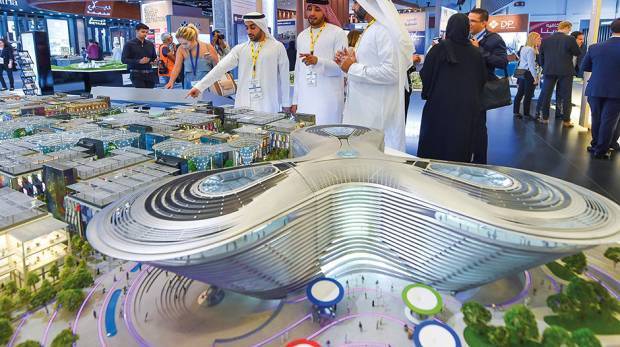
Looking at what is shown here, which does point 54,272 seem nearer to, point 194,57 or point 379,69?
point 379,69

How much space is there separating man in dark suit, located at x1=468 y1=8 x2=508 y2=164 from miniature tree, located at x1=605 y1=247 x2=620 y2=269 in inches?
78.7

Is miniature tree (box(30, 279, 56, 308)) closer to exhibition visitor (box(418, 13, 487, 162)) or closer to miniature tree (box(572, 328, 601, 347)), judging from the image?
miniature tree (box(572, 328, 601, 347))

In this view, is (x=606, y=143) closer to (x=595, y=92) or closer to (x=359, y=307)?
(x=595, y=92)

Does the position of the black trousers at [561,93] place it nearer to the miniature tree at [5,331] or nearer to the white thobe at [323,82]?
the white thobe at [323,82]

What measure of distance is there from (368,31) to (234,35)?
3832 millimetres

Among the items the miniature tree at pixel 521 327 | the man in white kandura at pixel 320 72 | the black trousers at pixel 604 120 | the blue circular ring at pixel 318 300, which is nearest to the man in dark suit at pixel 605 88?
the black trousers at pixel 604 120

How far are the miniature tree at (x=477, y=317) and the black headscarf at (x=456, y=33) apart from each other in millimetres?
2030

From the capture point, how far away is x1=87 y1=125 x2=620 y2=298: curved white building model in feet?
3.80

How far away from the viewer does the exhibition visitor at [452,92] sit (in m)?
2.96

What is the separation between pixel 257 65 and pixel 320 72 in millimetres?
533

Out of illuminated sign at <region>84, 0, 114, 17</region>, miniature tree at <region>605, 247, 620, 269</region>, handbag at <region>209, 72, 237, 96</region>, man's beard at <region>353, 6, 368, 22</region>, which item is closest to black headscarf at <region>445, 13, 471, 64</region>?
man's beard at <region>353, 6, 368, 22</region>

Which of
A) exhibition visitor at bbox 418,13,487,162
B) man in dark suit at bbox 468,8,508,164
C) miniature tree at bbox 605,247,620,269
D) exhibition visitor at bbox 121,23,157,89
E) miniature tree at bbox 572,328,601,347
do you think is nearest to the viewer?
miniature tree at bbox 572,328,601,347

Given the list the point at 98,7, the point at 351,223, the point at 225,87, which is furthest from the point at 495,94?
the point at 98,7

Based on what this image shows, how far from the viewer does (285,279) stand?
4.49 feet
